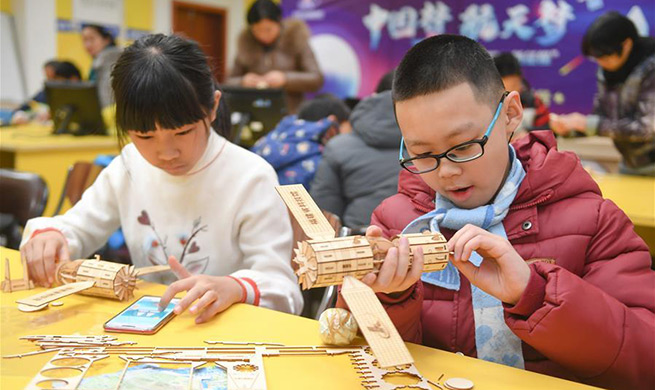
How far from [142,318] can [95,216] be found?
27.1 inches

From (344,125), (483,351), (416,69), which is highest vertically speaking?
(416,69)

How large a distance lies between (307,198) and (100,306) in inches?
22.4

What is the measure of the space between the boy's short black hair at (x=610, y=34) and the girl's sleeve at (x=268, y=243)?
2415 mm

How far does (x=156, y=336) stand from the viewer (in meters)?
1.13

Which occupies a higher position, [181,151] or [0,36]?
[0,36]

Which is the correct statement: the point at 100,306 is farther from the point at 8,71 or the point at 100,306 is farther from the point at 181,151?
the point at 8,71

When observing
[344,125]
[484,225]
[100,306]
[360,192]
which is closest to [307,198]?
[484,225]

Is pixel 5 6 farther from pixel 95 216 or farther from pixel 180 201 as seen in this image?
pixel 180 201

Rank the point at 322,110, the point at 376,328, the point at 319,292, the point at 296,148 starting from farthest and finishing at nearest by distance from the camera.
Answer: the point at 322,110
the point at 296,148
the point at 319,292
the point at 376,328

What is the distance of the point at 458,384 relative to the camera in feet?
3.06

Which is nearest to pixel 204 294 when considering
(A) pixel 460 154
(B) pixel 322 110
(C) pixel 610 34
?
(A) pixel 460 154

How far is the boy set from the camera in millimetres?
1005

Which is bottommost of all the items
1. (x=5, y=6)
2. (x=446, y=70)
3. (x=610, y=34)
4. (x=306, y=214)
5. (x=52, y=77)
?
(x=306, y=214)

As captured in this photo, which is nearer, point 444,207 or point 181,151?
point 444,207
